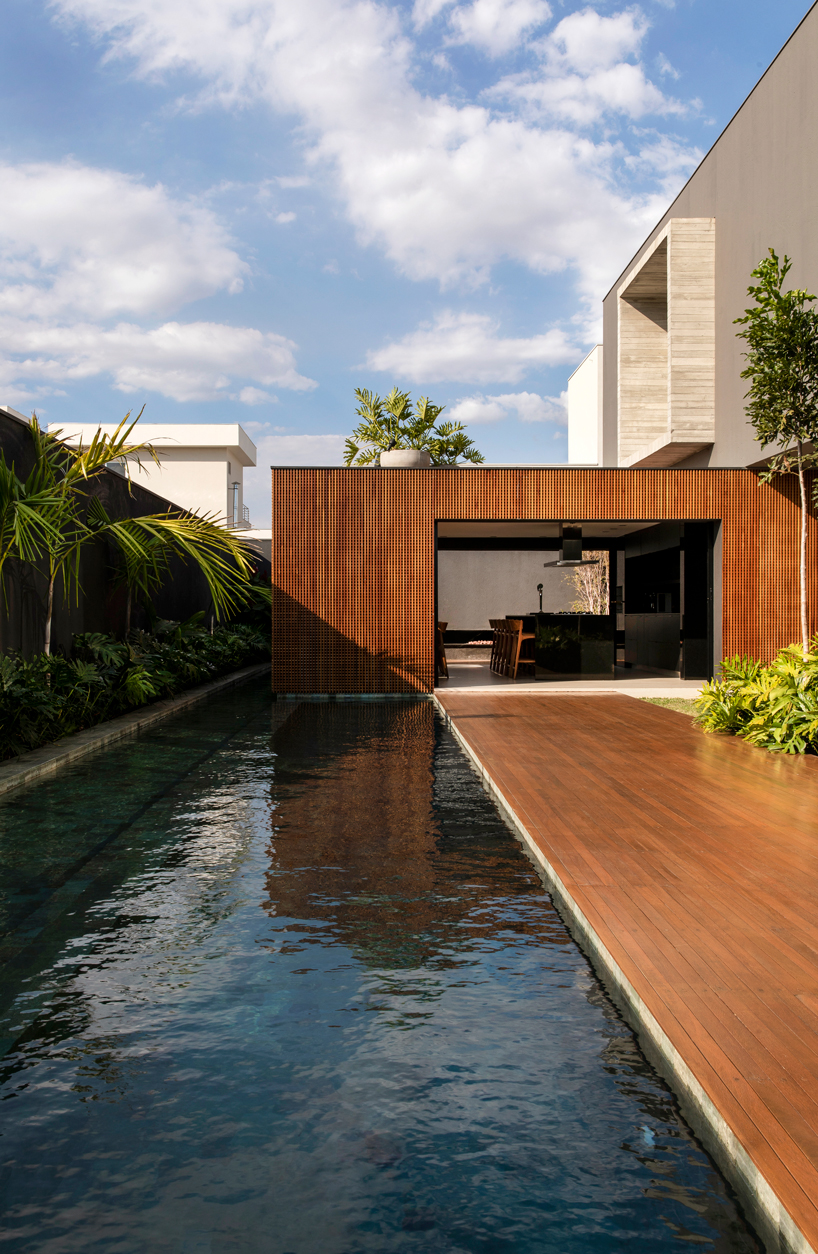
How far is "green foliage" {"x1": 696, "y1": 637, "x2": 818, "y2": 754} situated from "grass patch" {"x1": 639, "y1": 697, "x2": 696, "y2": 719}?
1074 mm

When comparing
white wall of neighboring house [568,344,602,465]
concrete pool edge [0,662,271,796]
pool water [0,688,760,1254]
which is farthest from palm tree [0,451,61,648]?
white wall of neighboring house [568,344,602,465]

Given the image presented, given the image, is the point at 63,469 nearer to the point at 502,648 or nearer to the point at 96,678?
the point at 96,678

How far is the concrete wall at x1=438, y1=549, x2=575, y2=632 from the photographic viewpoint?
876 inches

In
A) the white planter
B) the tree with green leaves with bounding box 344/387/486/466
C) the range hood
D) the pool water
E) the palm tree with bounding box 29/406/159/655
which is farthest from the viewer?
the tree with green leaves with bounding box 344/387/486/466

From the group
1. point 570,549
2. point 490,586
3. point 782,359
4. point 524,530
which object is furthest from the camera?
point 490,586

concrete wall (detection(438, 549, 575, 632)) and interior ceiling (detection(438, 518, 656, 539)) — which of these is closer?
interior ceiling (detection(438, 518, 656, 539))

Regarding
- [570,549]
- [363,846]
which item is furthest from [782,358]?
[363,846]

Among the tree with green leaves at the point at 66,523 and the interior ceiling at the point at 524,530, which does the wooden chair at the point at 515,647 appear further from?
the tree with green leaves at the point at 66,523

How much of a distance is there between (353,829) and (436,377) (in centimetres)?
2616

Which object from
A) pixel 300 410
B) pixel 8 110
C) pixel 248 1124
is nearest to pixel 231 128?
pixel 8 110

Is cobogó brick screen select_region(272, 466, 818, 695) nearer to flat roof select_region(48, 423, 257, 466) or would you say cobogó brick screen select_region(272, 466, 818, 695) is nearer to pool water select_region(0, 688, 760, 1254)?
pool water select_region(0, 688, 760, 1254)

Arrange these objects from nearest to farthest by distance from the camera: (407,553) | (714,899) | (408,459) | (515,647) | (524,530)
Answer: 1. (714,899)
2. (407,553)
3. (408,459)
4. (515,647)
5. (524,530)

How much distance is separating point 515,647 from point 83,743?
28.2 feet

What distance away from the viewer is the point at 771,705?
25.9 ft
